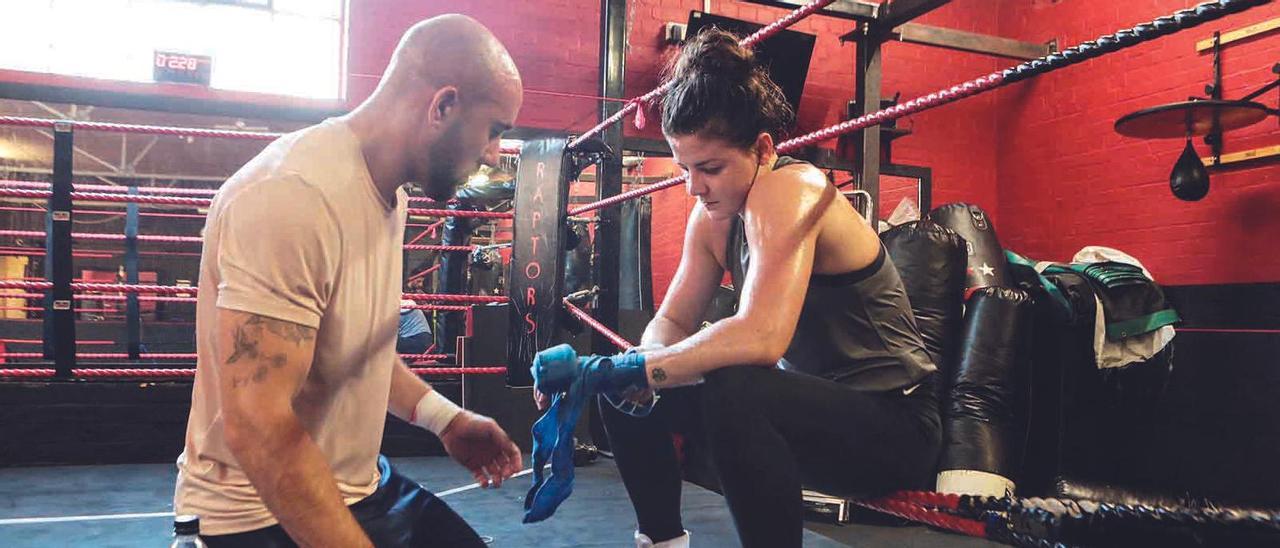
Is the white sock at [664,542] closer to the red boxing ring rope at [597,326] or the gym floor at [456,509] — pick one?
the gym floor at [456,509]

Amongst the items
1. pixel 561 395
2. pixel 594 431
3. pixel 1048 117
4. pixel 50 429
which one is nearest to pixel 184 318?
pixel 50 429

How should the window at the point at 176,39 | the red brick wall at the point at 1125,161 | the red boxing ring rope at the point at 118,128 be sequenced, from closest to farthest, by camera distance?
the red boxing ring rope at the point at 118,128 < the red brick wall at the point at 1125,161 < the window at the point at 176,39

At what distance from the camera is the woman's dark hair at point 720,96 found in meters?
1.40

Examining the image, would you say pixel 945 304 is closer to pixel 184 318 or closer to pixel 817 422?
pixel 817 422

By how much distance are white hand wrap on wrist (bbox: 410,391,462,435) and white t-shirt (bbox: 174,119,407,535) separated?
12cm

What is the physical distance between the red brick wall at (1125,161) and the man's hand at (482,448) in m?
4.21

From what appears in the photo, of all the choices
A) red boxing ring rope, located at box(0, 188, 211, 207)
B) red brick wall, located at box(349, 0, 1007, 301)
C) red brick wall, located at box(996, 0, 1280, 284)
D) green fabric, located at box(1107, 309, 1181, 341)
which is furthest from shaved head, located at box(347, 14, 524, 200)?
red brick wall, located at box(996, 0, 1280, 284)

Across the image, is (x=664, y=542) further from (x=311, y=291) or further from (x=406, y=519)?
Result: (x=311, y=291)

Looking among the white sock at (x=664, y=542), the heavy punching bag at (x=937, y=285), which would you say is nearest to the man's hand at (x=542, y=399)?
the white sock at (x=664, y=542)

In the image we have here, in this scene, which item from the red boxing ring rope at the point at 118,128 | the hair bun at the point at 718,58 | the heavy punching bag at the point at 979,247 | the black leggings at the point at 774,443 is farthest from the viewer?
the heavy punching bag at the point at 979,247

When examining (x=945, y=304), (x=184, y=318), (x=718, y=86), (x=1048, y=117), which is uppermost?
(x=1048, y=117)

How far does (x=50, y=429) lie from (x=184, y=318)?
767 cm

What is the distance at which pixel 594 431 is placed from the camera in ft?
12.1

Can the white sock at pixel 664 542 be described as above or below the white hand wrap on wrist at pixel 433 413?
below
